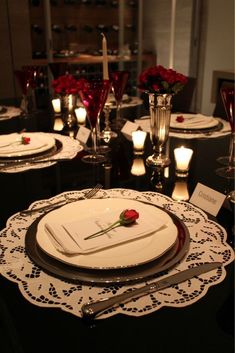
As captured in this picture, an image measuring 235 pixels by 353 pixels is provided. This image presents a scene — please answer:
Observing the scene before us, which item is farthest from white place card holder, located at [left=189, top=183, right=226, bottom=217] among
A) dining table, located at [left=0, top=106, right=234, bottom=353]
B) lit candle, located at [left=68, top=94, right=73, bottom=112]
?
lit candle, located at [left=68, top=94, right=73, bottom=112]

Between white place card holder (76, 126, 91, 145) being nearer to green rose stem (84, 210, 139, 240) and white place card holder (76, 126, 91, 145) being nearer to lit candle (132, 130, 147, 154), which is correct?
lit candle (132, 130, 147, 154)

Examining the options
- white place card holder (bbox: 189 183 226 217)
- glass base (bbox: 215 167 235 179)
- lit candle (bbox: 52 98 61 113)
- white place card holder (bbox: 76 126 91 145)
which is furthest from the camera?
lit candle (bbox: 52 98 61 113)

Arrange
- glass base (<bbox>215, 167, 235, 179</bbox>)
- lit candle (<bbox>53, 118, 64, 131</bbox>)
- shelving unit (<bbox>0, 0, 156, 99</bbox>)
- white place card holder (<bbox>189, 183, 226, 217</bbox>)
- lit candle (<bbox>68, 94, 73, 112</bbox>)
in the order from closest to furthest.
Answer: white place card holder (<bbox>189, 183, 226, 217</bbox>) < glass base (<bbox>215, 167, 235, 179</bbox>) < lit candle (<bbox>53, 118, 64, 131</bbox>) < lit candle (<bbox>68, 94, 73, 112</bbox>) < shelving unit (<bbox>0, 0, 156, 99</bbox>)

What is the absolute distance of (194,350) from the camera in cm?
49

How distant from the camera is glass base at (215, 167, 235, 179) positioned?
1.10 meters

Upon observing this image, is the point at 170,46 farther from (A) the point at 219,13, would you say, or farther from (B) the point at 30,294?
(B) the point at 30,294

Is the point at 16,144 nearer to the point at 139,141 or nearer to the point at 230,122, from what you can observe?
Result: the point at 139,141

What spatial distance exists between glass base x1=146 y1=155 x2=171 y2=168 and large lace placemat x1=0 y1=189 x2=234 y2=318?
1.19ft

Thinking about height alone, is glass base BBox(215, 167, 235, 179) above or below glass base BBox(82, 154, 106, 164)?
below

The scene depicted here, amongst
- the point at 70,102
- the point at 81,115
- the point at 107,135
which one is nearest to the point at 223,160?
the point at 107,135

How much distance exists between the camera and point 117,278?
0.60 meters

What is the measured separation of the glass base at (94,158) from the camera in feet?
4.05

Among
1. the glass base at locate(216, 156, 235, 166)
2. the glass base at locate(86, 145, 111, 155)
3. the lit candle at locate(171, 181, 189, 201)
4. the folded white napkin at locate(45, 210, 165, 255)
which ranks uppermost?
the folded white napkin at locate(45, 210, 165, 255)

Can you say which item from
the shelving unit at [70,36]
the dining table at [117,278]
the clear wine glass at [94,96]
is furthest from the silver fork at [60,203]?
the shelving unit at [70,36]
